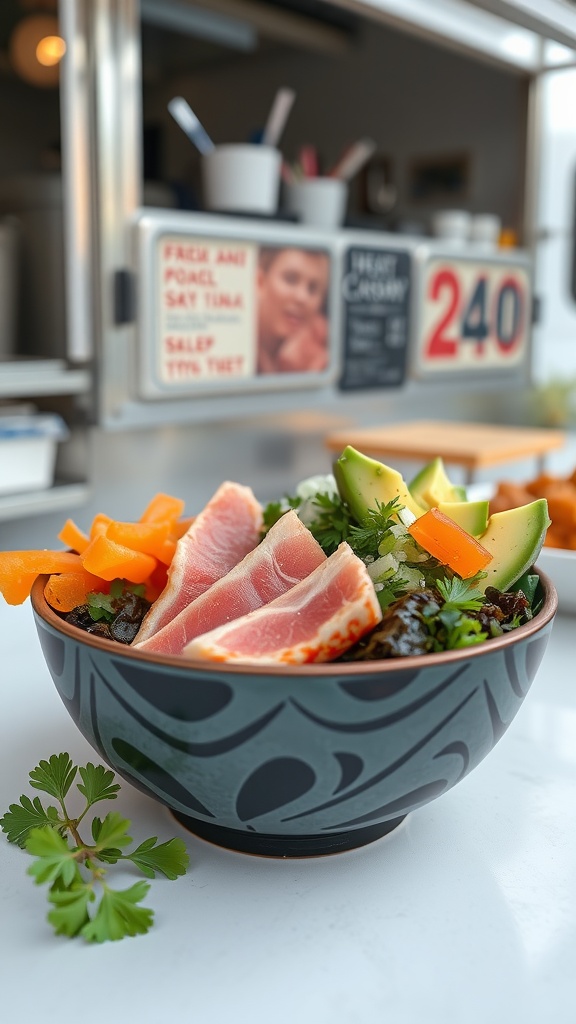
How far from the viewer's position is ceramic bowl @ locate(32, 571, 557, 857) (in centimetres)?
37

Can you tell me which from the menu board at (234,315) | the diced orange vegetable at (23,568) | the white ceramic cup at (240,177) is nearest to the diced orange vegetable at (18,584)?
the diced orange vegetable at (23,568)

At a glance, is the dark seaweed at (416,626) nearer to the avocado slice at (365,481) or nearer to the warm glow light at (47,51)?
the avocado slice at (365,481)

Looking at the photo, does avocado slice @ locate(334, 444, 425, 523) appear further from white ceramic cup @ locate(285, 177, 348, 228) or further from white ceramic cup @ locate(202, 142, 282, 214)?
white ceramic cup @ locate(285, 177, 348, 228)

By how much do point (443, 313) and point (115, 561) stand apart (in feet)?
9.06

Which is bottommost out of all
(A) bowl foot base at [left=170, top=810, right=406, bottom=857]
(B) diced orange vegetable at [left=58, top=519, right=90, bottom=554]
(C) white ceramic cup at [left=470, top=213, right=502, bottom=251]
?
(A) bowl foot base at [left=170, top=810, right=406, bottom=857]

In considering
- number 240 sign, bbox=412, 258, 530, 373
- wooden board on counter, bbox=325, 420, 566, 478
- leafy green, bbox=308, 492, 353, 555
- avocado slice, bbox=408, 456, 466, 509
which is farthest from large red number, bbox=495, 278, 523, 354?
leafy green, bbox=308, 492, 353, 555

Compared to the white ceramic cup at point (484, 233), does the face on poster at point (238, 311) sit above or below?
below

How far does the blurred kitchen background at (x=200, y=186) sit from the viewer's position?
202 cm

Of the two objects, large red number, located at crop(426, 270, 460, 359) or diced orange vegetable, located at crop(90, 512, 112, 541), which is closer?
Result: diced orange vegetable, located at crop(90, 512, 112, 541)

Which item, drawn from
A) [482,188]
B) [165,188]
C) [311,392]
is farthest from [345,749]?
[482,188]

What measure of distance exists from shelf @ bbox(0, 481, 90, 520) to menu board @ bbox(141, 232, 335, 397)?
29 cm

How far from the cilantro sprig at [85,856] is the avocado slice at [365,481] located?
219mm

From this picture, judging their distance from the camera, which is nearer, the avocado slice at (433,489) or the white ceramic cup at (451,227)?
the avocado slice at (433,489)

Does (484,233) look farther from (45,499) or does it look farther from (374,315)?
(45,499)
